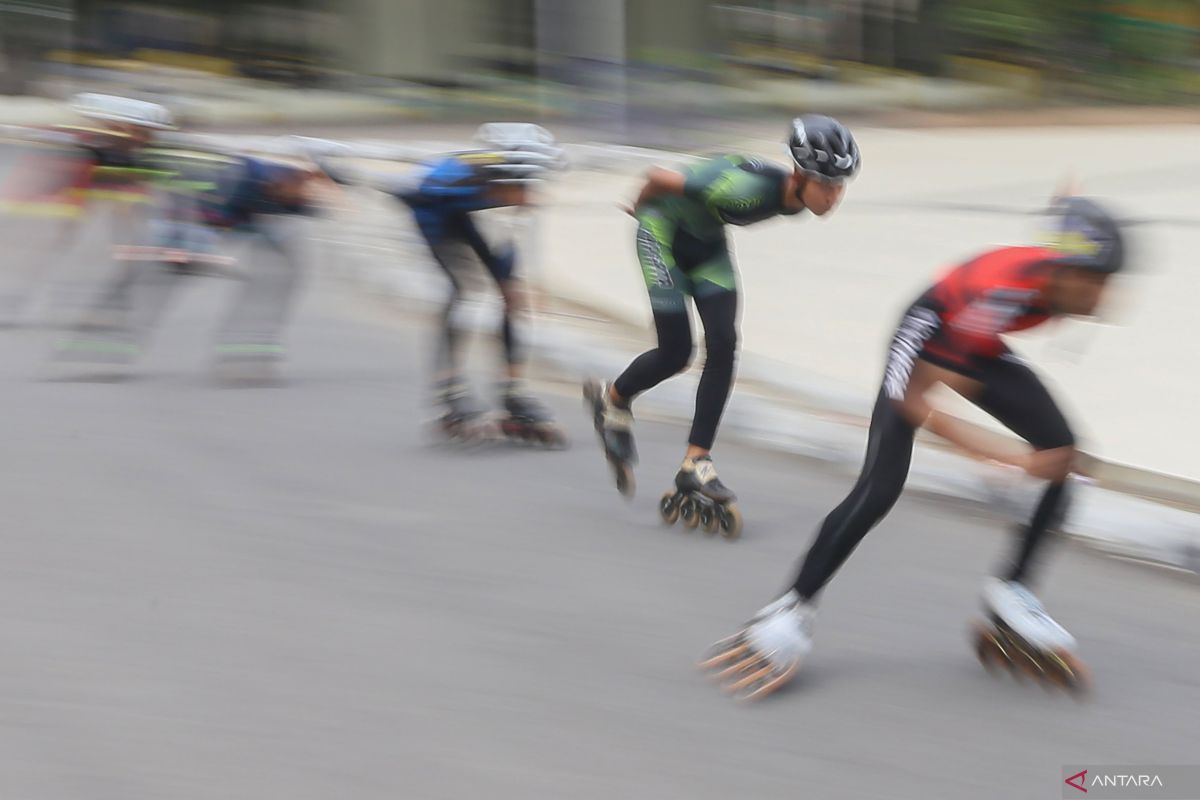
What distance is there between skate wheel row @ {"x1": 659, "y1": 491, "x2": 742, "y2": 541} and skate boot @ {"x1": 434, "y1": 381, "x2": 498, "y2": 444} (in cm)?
130

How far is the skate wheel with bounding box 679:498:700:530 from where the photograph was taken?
5.72 m

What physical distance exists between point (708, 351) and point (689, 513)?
0.62 m

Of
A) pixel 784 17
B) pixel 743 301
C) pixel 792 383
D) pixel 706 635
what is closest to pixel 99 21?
pixel 784 17

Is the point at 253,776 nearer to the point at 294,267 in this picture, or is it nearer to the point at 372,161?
the point at 294,267

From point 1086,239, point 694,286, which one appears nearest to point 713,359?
point 694,286

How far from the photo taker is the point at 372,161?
632 inches

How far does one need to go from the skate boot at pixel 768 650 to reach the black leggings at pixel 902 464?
7 centimetres

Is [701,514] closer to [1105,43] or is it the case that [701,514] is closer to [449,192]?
[449,192]

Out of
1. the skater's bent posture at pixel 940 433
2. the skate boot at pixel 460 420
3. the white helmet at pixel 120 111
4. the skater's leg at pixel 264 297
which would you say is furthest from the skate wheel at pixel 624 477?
the white helmet at pixel 120 111

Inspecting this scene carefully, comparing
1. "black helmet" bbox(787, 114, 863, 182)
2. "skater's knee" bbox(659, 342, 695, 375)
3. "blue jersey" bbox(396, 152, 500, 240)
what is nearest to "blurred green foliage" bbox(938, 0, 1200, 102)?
"blue jersey" bbox(396, 152, 500, 240)

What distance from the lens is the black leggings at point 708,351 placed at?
5.66 m

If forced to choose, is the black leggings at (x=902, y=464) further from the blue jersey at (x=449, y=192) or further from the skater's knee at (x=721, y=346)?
the blue jersey at (x=449, y=192)

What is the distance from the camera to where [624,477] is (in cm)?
603

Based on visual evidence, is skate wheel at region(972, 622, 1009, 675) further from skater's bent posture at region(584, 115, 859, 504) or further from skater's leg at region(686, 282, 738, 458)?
skater's leg at region(686, 282, 738, 458)
